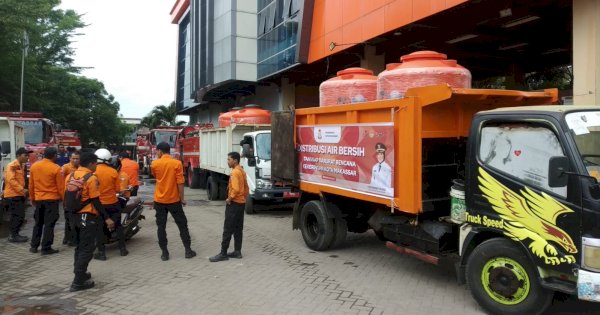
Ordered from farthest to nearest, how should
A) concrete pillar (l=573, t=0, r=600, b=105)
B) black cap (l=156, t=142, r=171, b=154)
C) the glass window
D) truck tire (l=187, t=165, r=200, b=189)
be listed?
truck tire (l=187, t=165, r=200, b=189), concrete pillar (l=573, t=0, r=600, b=105), black cap (l=156, t=142, r=171, b=154), the glass window

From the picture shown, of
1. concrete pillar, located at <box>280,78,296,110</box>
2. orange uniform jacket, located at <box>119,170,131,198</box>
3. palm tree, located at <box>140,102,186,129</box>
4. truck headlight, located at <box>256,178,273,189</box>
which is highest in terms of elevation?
palm tree, located at <box>140,102,186,129</box>

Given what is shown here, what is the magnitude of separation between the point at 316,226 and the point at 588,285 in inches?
169

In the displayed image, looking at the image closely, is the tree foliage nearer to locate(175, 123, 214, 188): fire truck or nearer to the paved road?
locate(175, 123, 214, 188): fire truck

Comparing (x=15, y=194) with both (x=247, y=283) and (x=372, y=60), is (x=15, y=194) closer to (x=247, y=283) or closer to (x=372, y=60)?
(x=247, y=283)

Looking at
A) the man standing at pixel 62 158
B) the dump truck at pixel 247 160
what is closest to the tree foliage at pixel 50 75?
the man standing at pixel 62 158

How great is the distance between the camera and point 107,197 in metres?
7.07

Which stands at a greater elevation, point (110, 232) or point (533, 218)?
point (533, 218)

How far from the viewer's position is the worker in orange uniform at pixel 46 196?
7.32 metres

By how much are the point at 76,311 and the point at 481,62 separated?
19581 millimetres

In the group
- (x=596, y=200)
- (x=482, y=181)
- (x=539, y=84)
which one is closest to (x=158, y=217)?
(x=482, y=181)

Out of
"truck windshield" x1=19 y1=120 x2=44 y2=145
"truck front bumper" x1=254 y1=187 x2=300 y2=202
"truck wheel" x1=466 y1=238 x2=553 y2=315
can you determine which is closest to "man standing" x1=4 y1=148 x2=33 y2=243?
"truck front bumper" x1=254 y1=187 x2=300 y2=202

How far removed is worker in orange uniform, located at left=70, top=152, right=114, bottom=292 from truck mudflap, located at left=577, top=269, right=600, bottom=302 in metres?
5.03

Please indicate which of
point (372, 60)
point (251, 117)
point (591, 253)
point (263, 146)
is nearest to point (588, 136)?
point (591, 253)

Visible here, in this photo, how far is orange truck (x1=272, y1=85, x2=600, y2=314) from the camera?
3992 mm
